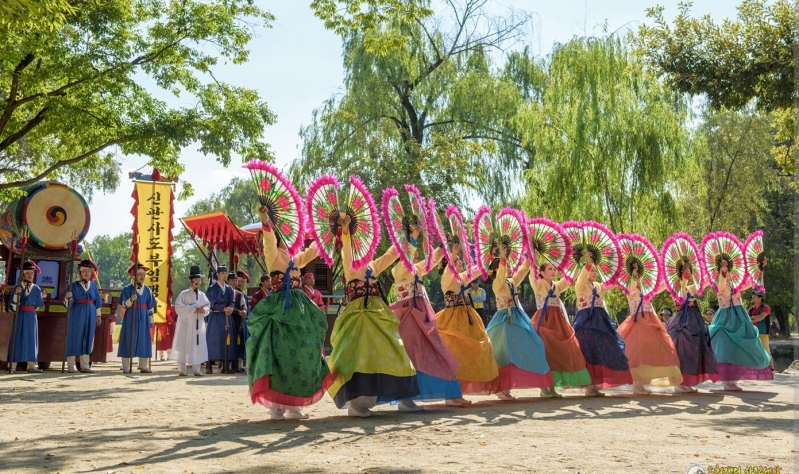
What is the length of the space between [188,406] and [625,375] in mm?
4861

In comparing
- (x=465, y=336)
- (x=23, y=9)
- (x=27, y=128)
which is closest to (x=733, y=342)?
(x=465, y=336)

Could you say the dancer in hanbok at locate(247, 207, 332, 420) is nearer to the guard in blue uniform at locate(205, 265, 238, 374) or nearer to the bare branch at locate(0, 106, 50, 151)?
the guard in blue uniform at locate(205, 265, 238, 374)

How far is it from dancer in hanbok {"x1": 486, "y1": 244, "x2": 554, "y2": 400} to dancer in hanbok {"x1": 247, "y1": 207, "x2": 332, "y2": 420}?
2356mm

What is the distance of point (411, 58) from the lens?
77.0ft

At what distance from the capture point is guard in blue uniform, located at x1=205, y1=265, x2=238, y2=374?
1320 centimetres

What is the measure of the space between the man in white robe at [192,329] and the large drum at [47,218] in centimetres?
406

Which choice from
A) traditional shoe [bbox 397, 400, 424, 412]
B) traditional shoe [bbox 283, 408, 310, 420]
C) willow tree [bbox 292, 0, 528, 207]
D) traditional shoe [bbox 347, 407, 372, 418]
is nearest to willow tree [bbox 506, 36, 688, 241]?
willow tree [bbox 292, 0, 528, 207]

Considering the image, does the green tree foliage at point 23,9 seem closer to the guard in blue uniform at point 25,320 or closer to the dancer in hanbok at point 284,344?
the dancer in hanbok at point 284,344

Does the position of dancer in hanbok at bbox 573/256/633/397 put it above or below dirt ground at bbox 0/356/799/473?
above

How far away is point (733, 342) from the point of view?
10.5 m

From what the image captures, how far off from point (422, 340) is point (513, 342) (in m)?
1.32

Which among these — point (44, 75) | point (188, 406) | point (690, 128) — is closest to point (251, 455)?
point (188, 406)

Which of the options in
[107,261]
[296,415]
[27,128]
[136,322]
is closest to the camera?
[296,415]

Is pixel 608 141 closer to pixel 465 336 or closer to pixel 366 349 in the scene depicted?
pixel 465 336
